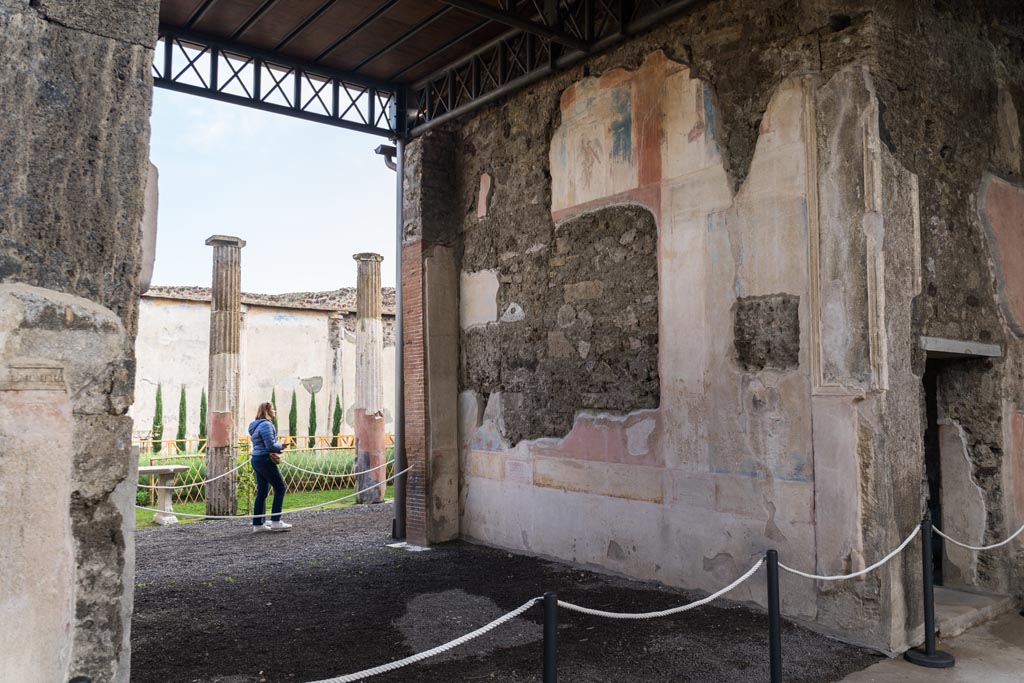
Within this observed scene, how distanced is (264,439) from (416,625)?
4.91 metres

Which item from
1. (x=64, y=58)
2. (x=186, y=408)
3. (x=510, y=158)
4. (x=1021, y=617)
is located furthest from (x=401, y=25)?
(x=186, y=408)

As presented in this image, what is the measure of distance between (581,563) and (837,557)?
8.59 ft

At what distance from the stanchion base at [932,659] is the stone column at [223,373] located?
957 centimetres

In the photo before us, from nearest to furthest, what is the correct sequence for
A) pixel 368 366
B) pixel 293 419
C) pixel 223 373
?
pixel 223 373 < pixel 368 366 < pixel 293 419

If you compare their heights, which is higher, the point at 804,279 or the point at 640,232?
the point at 640,232

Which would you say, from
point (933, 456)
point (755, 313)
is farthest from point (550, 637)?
point (933, 456)

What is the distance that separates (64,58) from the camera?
8.14 ft

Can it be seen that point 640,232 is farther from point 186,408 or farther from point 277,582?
point 186,408

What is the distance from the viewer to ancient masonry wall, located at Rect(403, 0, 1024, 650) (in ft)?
17.0

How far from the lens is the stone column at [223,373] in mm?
11766

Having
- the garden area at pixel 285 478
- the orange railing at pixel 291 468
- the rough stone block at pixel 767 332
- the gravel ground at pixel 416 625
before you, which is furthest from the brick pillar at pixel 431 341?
the orange railing at pixel 291 468

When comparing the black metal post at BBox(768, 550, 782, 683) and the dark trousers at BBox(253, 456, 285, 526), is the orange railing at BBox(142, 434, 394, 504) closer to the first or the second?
the dark trousers at BBox(253, 456, 285, 526)

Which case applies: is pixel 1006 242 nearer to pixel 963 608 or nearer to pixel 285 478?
pixel 963 608

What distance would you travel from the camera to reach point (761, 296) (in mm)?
5762
